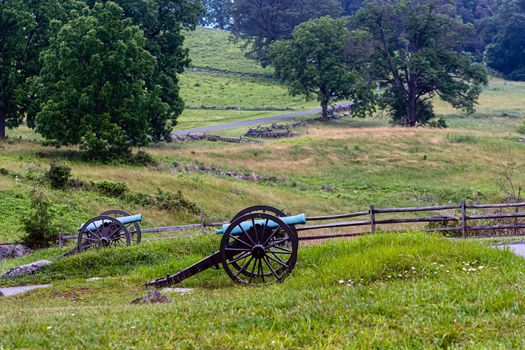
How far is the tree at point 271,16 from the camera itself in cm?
9975

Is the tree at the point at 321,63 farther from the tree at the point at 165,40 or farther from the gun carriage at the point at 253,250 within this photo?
the gun carriage at the point at 253,250

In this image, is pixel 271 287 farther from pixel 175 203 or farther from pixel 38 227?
pixel 175 203

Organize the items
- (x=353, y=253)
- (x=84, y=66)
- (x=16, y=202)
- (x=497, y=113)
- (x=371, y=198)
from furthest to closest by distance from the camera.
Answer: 1. (x=497, y=113)
2. (x=84, y=66)
3. (x=371, y=198)
4. (x=16, y=202)
5. (x=353, y=253)

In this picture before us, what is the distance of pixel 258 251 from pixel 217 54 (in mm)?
100711

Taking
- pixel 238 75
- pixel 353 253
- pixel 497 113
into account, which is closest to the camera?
pixel 353 253

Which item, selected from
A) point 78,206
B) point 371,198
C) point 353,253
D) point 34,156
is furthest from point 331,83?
point 353,253

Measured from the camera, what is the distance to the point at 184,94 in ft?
265

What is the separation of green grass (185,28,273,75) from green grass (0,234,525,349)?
3207 inches

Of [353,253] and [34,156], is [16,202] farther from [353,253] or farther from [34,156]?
[353,253]

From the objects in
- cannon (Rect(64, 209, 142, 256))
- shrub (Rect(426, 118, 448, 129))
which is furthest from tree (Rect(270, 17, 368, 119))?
cannon (Rect(64, 209, 142, 256))

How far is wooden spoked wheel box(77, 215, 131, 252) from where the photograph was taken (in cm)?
1770

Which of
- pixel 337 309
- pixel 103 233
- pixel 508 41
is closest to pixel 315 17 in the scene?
pixel 508 41

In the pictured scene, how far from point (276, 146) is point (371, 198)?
41.8 ft

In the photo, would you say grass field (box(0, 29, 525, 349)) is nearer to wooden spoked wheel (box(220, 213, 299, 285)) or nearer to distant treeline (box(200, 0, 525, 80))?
wooden spoked wheel (box(220, 213, 299, 285))
